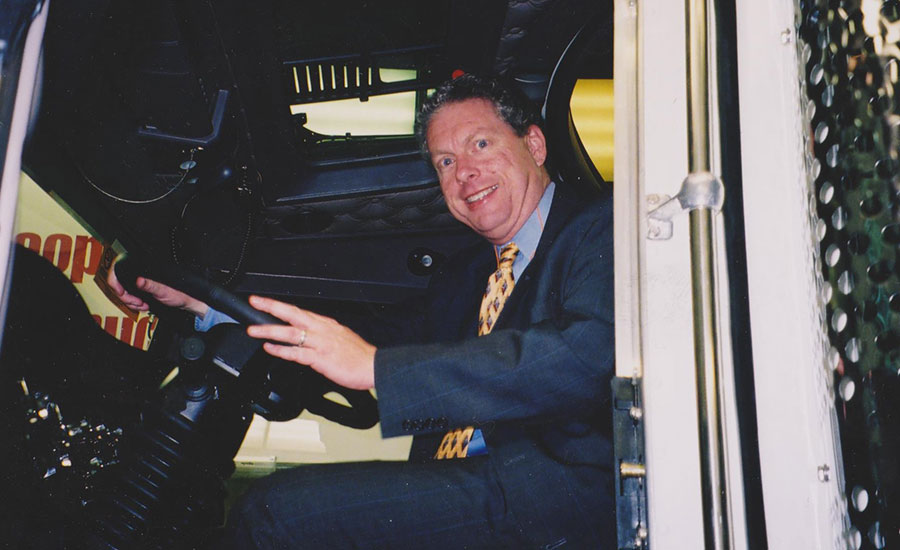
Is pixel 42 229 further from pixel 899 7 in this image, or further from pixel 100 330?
pixel 899 7

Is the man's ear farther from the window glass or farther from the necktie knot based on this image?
the window glass

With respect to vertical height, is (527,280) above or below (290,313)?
above

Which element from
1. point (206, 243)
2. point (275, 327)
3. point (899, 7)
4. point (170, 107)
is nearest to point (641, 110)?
point (899, 7)

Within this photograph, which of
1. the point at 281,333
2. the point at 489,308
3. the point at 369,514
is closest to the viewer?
the point at 281,333

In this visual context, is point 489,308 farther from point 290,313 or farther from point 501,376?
point 290,313

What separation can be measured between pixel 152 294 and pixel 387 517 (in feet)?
2.34

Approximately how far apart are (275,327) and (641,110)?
61 cm

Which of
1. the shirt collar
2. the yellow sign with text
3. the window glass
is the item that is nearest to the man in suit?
the shirt collar

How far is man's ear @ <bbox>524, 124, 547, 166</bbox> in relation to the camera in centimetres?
199

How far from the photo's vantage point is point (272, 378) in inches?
54.2

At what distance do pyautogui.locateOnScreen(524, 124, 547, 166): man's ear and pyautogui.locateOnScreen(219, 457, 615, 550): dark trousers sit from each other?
3.44ft

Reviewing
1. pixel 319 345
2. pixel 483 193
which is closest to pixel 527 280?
pixel 483 193

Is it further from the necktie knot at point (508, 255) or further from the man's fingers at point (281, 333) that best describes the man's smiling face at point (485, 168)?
the man's fingers at point (281, 333)

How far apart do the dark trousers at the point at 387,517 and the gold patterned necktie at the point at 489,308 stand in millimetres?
214
